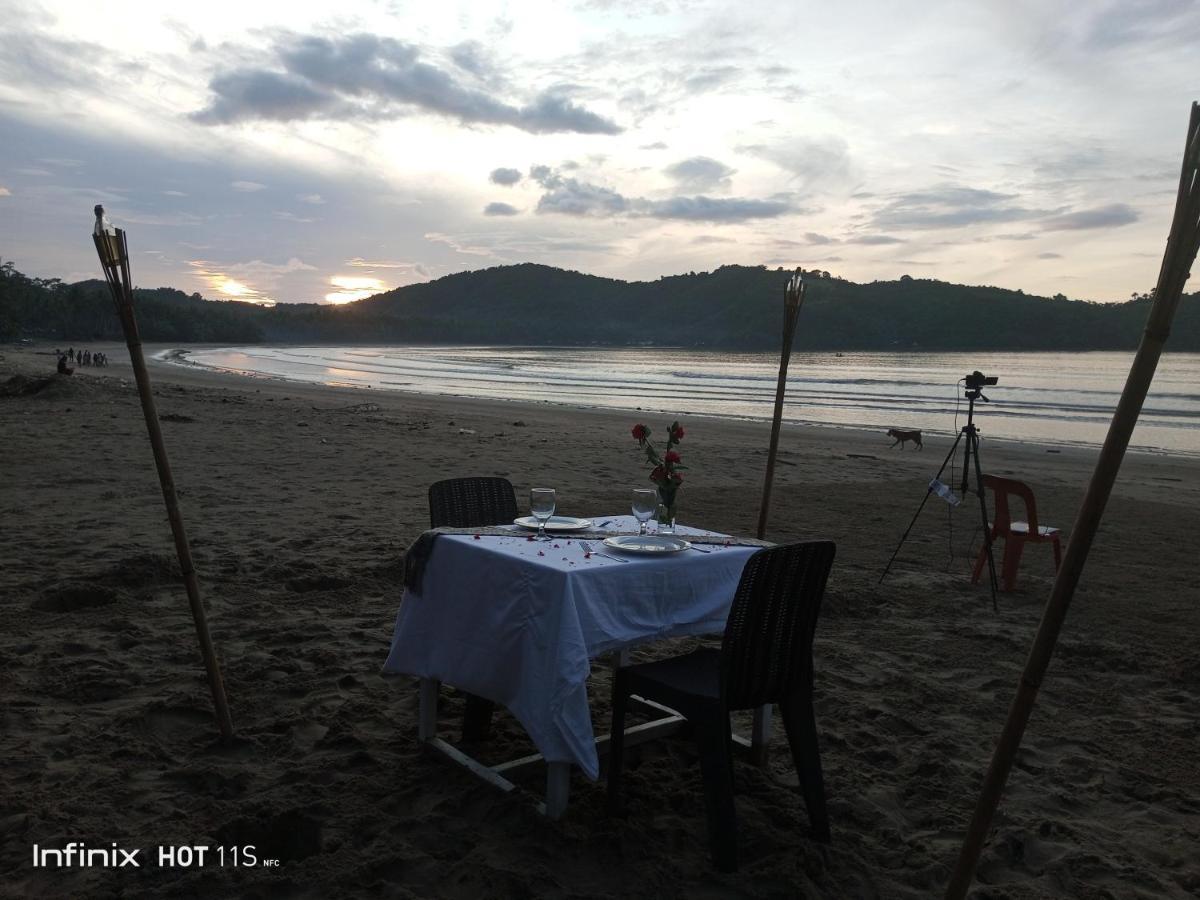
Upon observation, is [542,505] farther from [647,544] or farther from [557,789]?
[557,789]

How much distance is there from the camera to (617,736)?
10.3 feet

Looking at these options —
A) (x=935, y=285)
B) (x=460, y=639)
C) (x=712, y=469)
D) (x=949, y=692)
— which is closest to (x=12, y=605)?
(x=460, y=639)

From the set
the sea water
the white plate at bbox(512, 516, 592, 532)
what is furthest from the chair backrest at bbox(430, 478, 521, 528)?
the sea water

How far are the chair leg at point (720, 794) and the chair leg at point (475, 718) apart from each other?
1.16m

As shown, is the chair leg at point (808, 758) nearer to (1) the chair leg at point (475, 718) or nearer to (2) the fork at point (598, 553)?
(2) the fork at point (598, 553)

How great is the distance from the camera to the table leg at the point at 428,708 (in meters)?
3.54

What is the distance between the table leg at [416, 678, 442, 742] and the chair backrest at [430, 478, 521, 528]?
0.93m

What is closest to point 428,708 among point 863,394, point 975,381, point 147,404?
point 147,404

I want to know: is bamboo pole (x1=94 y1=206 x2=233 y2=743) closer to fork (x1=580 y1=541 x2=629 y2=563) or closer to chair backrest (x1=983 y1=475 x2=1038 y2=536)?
fork (x1=580 y1=541 x2=629 y2=563)

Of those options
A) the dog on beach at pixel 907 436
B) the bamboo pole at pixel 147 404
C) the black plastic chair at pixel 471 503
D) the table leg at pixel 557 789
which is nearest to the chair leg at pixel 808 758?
the table leg at pixel 557 789

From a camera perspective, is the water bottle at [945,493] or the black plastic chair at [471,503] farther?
the water bottle at [945,493]

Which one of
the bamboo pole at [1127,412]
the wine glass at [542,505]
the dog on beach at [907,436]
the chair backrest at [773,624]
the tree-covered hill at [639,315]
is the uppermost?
the tree-covered hill at [639,315]

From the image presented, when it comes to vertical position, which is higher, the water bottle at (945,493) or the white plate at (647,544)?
the white plate at (647,544)

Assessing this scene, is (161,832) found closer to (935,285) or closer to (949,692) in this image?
(949,692)
